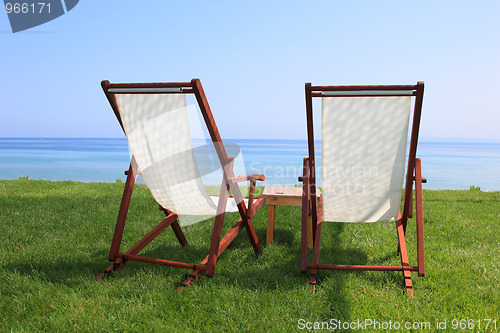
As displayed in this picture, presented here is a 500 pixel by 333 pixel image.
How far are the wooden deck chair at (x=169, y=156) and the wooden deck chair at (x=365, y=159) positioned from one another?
25.2 inches

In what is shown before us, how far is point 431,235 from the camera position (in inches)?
157

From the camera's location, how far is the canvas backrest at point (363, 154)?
2.56 metres

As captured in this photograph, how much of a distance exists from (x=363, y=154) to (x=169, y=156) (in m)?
1.50

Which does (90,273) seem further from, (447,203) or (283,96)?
(283,96)

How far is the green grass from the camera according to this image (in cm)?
217

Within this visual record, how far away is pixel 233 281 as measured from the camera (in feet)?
8.76

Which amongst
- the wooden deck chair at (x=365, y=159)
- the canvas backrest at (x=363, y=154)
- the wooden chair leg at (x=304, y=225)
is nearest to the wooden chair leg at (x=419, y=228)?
the wooden deck chair at (x=365, y=159)

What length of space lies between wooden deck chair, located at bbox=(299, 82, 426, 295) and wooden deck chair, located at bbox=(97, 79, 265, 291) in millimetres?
641

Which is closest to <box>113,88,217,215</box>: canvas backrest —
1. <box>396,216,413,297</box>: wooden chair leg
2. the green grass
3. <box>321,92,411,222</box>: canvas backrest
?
the green grass

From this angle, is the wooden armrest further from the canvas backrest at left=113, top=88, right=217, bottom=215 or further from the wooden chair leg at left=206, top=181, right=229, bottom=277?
the canvas backrest at left=113, top=88, right=217, bottom=215

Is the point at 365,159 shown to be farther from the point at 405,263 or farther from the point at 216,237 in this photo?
the point at 216,237

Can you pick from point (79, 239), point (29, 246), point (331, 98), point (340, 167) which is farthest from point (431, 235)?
point (29, 246)

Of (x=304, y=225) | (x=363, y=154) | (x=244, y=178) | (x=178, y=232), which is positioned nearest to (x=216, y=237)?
(x=244, y=178)

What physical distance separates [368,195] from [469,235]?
75.7 inches
